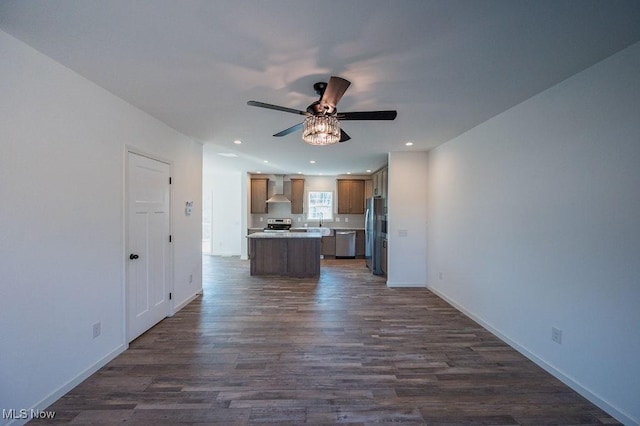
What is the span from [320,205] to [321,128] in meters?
6.38

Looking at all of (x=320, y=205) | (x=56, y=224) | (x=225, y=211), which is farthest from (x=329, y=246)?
(x=56, y=224)

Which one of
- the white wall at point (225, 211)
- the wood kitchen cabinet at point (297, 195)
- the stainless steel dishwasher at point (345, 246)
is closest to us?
the stainless steel dishwasher at point (345, 246)

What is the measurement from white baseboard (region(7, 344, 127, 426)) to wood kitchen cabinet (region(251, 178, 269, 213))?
220 inches

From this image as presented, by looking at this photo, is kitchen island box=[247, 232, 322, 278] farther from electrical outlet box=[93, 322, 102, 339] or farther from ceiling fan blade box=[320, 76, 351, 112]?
ceiling fan blade box=[320, 76, 351, 112]

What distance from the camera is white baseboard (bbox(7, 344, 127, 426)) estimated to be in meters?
1.82

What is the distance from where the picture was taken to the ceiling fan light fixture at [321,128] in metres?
2.17

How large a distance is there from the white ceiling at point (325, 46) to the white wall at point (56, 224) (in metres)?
0.26

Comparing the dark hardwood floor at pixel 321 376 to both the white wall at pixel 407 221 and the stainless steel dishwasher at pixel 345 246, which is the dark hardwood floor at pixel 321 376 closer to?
the white wall at pixel 407 221

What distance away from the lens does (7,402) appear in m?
1.67

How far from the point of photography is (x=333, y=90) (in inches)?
76.2

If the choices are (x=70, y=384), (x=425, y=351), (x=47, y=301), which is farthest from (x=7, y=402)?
(x=425, y=351)

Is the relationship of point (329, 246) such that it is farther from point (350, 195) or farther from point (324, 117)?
point (324, 117)

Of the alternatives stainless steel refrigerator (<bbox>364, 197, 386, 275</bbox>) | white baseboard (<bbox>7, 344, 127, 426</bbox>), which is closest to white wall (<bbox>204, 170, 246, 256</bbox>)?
stainless steel refrigerator (<bbox>364, 197, 386, 275</bbox>)

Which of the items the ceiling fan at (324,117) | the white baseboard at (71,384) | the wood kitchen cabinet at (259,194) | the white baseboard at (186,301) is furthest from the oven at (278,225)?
the ceiling fan at (324,117)
